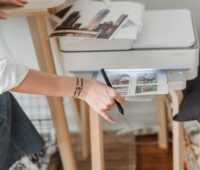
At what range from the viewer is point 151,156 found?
2.02 meters

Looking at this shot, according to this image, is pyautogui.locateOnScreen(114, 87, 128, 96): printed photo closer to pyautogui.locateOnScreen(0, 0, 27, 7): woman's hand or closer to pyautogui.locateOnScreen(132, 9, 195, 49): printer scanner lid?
pyautogui.locateOnScreen(132, 9, 195, 49): printer scanner lid

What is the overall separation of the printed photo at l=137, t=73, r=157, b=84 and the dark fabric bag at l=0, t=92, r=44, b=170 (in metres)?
0.40

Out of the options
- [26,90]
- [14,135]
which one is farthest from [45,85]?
[14,135]

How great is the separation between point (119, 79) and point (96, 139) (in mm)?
229

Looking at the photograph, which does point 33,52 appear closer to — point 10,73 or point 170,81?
point 170,81

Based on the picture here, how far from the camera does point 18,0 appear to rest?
128 cm

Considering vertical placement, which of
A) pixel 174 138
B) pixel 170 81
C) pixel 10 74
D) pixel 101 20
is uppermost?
pixel 10 74

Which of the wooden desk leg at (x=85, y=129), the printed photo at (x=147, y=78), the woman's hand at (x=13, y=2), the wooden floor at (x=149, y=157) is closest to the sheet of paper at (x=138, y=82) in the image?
the printed photo at (x=147, y=78)

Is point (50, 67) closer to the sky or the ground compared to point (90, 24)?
closer to the ground

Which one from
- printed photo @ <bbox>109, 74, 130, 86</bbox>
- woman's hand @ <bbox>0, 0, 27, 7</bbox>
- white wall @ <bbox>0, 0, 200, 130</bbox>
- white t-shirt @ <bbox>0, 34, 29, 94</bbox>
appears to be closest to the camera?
white t-shirt @ <bbox>0, 34, 29, 94</bbox>

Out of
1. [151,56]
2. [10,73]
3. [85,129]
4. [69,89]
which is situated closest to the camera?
[10,73]

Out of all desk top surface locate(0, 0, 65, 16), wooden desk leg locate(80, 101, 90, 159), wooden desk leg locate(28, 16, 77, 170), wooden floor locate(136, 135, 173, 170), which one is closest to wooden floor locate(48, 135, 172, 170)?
wooden floor locate(136, 135, 173, 170)

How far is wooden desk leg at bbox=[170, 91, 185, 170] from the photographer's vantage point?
4.72ft

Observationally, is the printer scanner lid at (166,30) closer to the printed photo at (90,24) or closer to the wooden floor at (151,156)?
the printed photo at (90,24)
